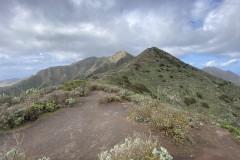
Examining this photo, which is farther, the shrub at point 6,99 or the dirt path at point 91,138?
the shrub at point 6,99

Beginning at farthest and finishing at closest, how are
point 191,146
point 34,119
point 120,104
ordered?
point 120,104 < point 34,119 < point 191,146

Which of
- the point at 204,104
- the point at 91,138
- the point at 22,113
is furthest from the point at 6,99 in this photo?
the point at 204,104

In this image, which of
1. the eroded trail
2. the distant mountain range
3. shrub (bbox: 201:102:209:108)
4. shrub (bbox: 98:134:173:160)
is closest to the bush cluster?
the eroded trail

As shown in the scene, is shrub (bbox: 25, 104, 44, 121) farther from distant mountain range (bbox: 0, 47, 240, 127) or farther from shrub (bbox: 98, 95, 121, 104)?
distant mountain range (bbox: 0, 47, 240, 127)

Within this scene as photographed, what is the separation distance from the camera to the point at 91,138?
162 inches

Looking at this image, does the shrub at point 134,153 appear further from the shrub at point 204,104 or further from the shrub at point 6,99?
the shrub at point 204,104

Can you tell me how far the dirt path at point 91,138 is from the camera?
3.50 metres

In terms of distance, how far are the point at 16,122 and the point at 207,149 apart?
7.63 m

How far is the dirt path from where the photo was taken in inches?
138

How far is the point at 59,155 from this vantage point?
11.2ft

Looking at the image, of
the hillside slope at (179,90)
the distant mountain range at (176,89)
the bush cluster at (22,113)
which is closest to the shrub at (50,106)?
the bush cluster at (22,113)

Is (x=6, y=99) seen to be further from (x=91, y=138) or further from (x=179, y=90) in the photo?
(x=179, y=90)

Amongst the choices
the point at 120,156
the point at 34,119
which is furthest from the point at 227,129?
the point at 34,119

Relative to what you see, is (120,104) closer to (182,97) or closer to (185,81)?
(182,97)
